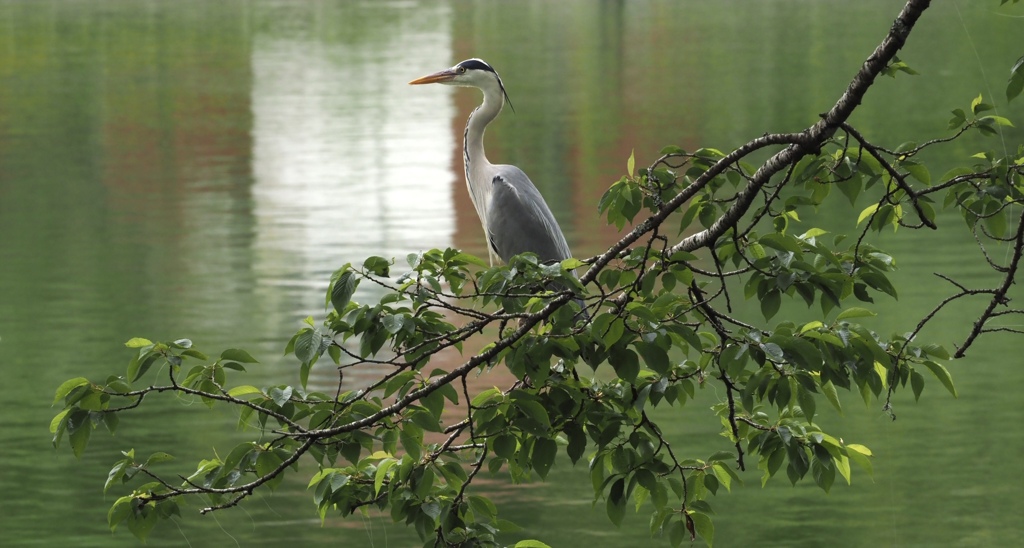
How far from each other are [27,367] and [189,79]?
18.2 metres

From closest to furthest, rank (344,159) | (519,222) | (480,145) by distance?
1. (519,222)
2. (480,145)
3. (344,159)

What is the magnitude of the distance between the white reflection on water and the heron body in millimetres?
4262

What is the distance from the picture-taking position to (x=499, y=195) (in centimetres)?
593

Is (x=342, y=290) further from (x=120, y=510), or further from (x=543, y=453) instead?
(x=120, y=510)

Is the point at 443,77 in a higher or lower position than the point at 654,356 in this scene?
higher

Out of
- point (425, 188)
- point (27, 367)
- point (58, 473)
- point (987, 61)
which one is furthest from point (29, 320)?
point (987, 61)

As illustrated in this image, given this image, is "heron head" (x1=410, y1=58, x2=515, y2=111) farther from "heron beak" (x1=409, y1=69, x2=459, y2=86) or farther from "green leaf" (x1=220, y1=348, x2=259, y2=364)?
"green leaf" (x1=220, y1=348, x2=259, y2=364)

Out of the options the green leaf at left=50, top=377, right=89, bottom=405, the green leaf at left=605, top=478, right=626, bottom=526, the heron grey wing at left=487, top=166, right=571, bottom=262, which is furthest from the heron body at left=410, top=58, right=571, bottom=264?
the green leaf at left=50, top=377, right=89, bottom=405

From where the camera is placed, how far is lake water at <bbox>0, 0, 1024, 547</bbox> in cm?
703

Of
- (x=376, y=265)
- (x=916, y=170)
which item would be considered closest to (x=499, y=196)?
(x=916, y=170)

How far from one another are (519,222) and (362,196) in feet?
33.1

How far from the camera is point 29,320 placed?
412 inches

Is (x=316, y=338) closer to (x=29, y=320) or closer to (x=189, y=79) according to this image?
(x=29, y=320)

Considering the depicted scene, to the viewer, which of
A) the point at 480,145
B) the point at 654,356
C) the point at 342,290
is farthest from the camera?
the point at 480,145
